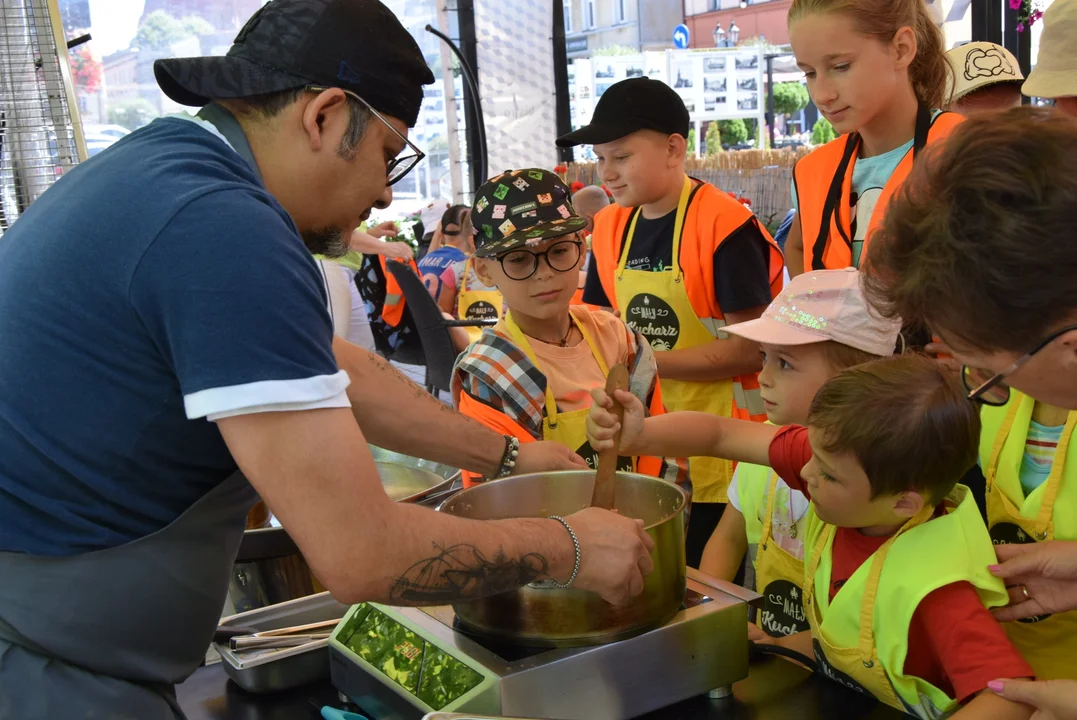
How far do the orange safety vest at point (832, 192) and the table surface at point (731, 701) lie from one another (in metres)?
1.06

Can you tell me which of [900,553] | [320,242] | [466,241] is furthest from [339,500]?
[466,241]

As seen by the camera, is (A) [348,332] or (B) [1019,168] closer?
(B) [1019,168]

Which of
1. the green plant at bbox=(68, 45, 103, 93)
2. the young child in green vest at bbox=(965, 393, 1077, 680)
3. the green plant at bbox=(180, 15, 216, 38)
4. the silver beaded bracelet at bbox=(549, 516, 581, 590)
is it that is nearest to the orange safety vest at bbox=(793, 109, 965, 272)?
the young child in green vest at bbox=(965, 393, 1077, 680)

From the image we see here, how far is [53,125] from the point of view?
2.90 metres

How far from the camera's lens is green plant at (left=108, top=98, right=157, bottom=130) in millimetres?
6625

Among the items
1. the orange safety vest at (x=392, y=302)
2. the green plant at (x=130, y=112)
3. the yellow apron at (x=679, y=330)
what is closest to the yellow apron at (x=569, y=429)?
the yellow apron at (x=679, y=330)

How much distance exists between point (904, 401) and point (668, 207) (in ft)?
4.21

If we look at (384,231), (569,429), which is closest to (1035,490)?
(569,429)

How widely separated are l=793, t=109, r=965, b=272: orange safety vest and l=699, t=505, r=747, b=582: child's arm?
0.63 metres

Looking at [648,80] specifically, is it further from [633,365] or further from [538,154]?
[538,154]

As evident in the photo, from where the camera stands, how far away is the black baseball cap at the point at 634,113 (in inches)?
98.3

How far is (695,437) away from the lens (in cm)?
174

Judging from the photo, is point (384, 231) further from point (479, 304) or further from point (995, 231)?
point (995, 231)

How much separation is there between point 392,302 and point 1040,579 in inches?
159
